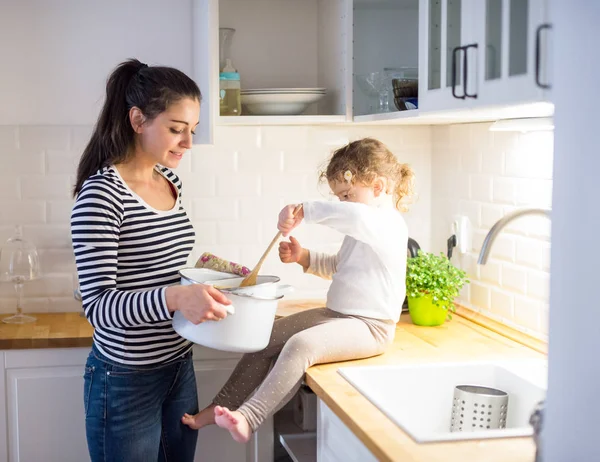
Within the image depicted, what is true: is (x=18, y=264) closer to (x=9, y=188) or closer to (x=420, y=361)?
(x=9, y=188)

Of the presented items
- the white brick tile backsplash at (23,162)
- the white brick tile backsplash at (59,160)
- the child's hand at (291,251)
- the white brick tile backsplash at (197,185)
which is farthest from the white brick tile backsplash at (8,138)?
the child's hand at (291,251)

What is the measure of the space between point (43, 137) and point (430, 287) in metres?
1.36

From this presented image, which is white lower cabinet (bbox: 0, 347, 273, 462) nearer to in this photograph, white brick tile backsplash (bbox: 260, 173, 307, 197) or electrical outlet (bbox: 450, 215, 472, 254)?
white brick tile backsplash (bbox: 260, 173, 307, 197)

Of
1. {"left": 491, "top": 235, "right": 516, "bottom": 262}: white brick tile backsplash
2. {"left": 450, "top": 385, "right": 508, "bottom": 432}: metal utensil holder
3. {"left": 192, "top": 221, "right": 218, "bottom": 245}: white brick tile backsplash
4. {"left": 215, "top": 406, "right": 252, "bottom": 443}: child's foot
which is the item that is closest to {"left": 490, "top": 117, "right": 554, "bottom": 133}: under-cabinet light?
{"left": 491, "top": 235, "right": 516, "bottom": 262}: white brick tile backsplash

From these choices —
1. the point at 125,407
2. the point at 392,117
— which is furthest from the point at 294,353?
the point at 392,117

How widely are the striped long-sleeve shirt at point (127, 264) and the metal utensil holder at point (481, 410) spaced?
0.69 meters

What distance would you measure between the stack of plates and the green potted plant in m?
0.61

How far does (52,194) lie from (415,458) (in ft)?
5.80

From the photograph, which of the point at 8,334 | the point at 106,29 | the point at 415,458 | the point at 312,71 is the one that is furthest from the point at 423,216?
the point at 415,458

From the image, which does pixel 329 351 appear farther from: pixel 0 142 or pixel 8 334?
pixel 0 142

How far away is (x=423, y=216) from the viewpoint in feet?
9.97

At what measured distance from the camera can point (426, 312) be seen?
2.52 meters

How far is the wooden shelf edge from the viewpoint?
2.22 meters

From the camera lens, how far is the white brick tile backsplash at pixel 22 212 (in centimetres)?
274
